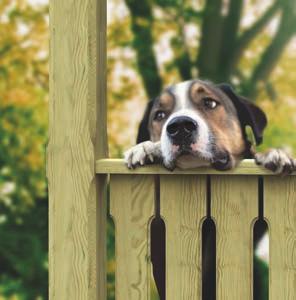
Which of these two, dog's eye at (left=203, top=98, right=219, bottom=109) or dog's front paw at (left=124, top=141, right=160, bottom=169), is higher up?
dog's eye at (left=203, top=98, right=219, bottom=109)

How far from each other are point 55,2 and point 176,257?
1.09 m

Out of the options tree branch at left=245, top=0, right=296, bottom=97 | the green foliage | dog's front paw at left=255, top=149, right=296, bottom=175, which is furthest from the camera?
tree branch at left=245, top=0, right=296, bottom=97

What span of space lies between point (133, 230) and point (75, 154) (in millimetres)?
365

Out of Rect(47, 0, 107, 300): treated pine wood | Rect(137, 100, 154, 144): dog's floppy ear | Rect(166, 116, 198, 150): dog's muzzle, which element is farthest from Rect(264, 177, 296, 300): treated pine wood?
Rect(137, 100, 154, 144): dog's floppy ear

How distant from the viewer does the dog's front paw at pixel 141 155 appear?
2609 mm

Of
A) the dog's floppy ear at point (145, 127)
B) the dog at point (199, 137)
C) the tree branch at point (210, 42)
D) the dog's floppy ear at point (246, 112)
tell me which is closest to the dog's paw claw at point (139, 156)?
the dog at point (199, 137)

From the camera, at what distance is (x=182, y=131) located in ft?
8.55

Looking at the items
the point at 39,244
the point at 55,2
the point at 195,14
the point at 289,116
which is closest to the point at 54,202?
the point at 55,2

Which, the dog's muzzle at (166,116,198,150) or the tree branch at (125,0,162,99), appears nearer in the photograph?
the dog's muzzle at (166,116,198,150)

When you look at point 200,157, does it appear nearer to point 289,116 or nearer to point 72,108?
point 72,108

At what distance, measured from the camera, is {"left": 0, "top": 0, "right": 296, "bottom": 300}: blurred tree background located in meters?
6.78

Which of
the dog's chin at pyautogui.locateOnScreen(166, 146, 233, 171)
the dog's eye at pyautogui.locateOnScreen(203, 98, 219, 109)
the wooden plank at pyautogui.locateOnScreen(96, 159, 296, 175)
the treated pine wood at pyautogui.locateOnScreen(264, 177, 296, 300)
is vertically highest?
the dog's eye at pyautogui.locateOnScreen(203, 98, 219, 109)

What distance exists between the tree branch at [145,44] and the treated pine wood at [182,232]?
178 inches

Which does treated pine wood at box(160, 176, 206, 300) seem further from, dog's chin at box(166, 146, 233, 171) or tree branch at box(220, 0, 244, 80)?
tree branch at box(220, 0, 244, 80)
